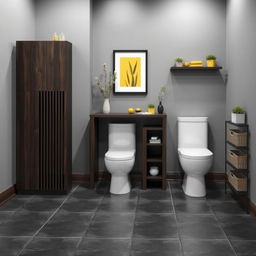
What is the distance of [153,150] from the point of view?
4.63 m

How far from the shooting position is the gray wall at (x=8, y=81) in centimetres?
362

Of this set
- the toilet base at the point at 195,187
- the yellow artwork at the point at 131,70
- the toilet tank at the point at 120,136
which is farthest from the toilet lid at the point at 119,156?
the yellow artwork at the point at 131,70

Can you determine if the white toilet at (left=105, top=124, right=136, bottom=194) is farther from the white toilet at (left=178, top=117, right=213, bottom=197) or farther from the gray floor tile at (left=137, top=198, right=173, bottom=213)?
the white toilet at (left=178, top=117, right=213, bottom=197)

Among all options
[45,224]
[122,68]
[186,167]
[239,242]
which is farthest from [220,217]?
[122,68]

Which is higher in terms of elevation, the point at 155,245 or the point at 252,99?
the point at 252,99

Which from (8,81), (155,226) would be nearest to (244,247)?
(155,226)

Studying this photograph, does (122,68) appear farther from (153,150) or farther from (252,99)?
(252,99)

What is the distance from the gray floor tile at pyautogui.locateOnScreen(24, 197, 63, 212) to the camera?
3.43 m

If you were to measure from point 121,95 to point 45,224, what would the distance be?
2036 millimetres

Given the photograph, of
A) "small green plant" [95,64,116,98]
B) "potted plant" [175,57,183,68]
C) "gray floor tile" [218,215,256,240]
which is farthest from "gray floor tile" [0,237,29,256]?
"potted plant" [175,57,183,68]

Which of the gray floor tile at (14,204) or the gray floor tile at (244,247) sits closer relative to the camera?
the gray floor tile at (244,247)

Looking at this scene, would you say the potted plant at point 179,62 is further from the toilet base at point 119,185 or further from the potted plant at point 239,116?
the toilet base at point 119,185

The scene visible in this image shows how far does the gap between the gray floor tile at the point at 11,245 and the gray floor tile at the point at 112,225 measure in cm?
44

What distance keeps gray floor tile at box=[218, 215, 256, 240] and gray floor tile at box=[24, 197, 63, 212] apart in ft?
4.60
